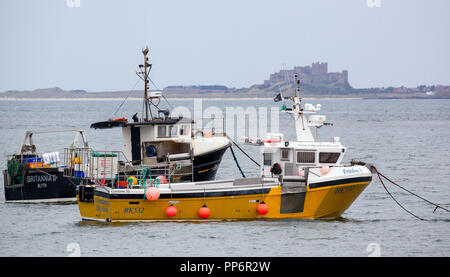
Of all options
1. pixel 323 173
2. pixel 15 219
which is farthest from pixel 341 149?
pixel 15 219

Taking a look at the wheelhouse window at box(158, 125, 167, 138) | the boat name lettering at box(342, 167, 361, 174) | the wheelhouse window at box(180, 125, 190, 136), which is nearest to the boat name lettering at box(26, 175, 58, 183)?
the wheelhouse window at box(158, 125, 167, 138)

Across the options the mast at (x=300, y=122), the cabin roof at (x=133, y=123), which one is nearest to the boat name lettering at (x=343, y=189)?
the mast at (x=300, y=122)

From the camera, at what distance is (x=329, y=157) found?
82.4 feet

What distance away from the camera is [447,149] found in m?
60.7

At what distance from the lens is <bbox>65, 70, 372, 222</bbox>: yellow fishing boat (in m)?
24.3

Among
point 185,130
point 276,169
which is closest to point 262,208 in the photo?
point 276,169

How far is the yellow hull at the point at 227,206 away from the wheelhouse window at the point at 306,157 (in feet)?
4.31

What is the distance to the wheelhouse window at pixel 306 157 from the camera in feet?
82.7

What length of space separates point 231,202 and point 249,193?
0.72 meters

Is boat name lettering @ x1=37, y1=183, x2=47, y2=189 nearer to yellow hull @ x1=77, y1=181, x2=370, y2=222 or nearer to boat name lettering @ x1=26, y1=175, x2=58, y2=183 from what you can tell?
boat name lettering @ x1=26, y1=175, x2=58, y2=183

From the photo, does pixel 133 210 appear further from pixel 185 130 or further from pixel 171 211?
pixel 185 130

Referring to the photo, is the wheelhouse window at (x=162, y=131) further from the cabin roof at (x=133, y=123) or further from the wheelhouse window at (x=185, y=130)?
the wheelhouse window at (x=185, y=130)

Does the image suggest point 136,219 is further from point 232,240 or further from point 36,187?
point 36,187

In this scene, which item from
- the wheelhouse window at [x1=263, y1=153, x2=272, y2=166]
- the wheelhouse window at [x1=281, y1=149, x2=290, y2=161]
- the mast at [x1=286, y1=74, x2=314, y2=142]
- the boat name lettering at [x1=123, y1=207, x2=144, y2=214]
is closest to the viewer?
the boat name lettering at [x1=123, y1=207, x2=144, y2=214]
